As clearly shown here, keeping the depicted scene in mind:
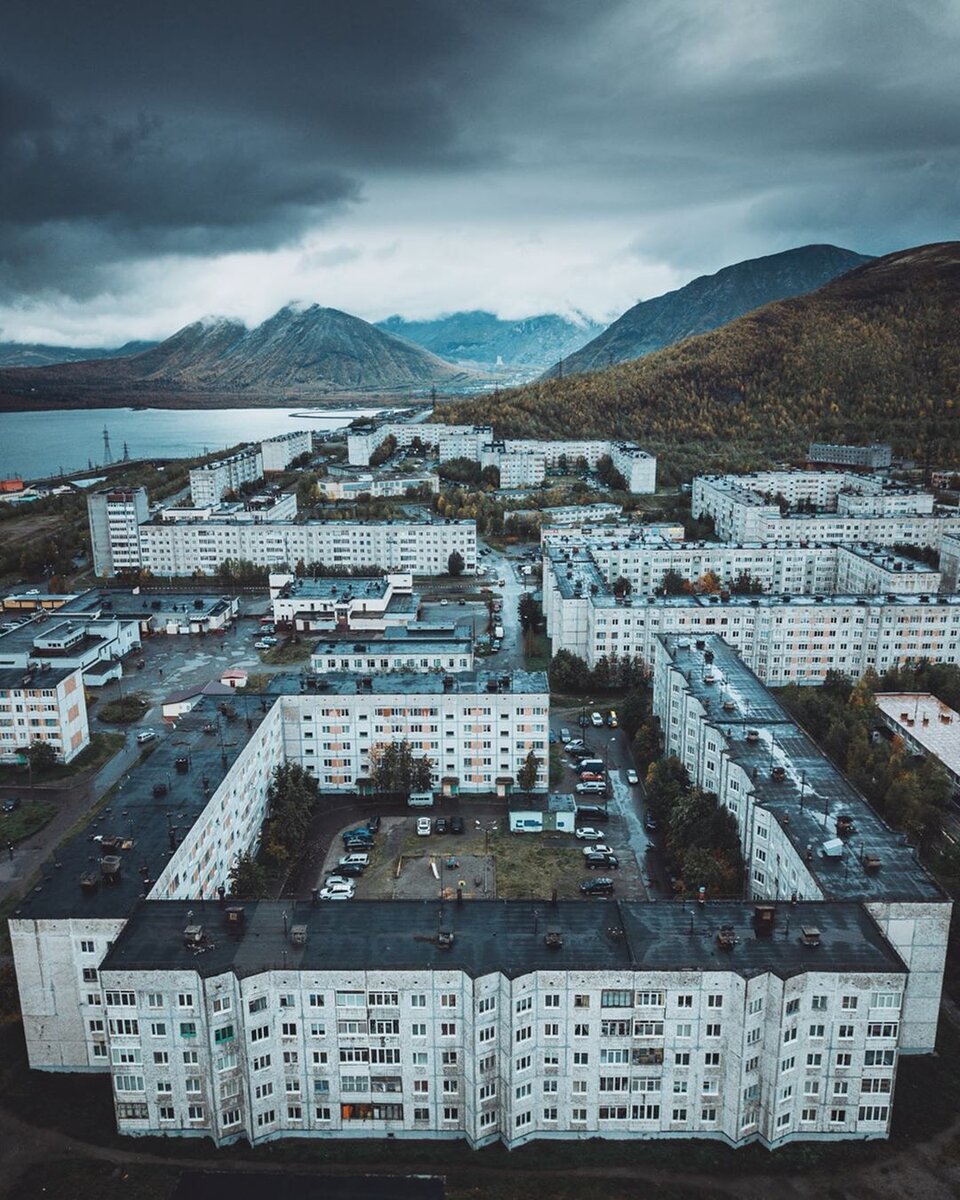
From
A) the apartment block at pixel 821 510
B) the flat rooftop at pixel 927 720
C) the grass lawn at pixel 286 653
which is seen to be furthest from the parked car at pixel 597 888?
the apartment block at pixel 821 510

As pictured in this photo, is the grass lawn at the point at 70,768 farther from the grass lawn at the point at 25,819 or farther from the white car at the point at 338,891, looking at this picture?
the white car at the point at 338,891

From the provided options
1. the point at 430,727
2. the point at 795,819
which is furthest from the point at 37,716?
the point at 795,819

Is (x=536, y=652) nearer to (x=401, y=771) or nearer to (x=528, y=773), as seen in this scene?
(x=528, y=773)

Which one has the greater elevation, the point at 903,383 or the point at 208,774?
the point at 903,383

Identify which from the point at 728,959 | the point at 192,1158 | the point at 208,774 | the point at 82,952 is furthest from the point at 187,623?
the point at 728,959

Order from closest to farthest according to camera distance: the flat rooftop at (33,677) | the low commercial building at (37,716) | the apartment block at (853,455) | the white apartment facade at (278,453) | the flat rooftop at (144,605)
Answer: the low commercial building at (37,716) < the flat rooftop at (33,677) < the flat rooftop at (144,605) < the apartment block at (853,455) < the white apartment facade at (278,453)

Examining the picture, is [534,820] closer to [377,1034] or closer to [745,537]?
[377,1034]

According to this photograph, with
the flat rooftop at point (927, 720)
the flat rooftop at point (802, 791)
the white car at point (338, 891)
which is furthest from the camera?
the flat rooftop at point (927, 720)

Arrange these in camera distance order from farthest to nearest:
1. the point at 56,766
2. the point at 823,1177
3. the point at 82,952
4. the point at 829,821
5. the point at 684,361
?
the point at 684,361
the point at 56,766
the point at 829,821
the point at 82,952
the point at 823,1177
